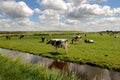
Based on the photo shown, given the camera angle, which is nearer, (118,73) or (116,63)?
(118,73)

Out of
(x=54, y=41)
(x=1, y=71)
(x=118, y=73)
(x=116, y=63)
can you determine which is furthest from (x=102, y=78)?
(x=54, y=41)

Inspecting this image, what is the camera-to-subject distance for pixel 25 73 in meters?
15.7

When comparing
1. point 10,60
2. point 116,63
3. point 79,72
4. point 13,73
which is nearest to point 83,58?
point 116,63

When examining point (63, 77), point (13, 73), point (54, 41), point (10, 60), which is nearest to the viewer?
point (63, 77)

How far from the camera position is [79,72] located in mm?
22641

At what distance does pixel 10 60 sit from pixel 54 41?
18190 millimetres

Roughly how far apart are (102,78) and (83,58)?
374 inches

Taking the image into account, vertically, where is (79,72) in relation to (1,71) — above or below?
below

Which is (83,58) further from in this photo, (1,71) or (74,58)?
(1,71)

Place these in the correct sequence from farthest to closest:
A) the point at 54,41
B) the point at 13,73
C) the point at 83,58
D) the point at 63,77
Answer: the point at 54,41 < the point at 83,58 < the point at 13,73 < the point at 63,77

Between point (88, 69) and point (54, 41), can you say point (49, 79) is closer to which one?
point (88, 69)

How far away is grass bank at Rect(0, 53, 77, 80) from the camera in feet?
47.4

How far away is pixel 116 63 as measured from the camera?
26.1 meters

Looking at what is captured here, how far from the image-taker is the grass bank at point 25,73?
14.4 metres
